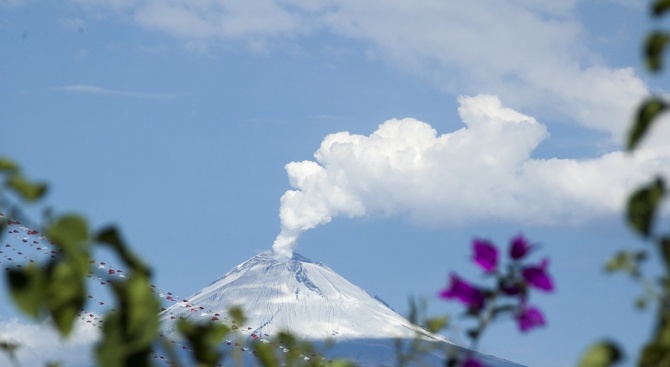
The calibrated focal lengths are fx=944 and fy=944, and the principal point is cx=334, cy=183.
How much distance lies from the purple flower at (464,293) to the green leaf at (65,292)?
0.74 meters

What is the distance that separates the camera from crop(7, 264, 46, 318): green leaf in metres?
1.27

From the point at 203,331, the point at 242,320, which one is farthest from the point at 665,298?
the point at 242,320

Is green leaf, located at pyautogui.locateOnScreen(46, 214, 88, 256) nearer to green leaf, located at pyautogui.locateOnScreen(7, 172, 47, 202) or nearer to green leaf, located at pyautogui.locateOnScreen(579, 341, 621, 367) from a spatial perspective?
green leaf, located at pyautogui.locateOnScreen(7, 172, 47, 202)

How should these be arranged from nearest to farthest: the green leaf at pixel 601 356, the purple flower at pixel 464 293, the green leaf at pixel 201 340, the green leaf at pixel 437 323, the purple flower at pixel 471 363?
1. the green leaf at pixel 601 356
2. the green leaf at pixel 201 340
3. the purple flower at pixel 471 363
4. the purple flower at pixel 464 293
5. the green leaf at pixel 437 323

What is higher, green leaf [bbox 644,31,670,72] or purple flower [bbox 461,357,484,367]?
green leaf [bbox 644,31,670,72]

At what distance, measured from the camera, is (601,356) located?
136cm

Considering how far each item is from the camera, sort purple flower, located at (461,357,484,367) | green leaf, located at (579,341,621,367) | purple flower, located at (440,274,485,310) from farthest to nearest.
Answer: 1. purple flower, located at (440,274,485,310)
2. purple flower, located at (461,357,484,367)
3. green leaf, located at (579,341,621,367)

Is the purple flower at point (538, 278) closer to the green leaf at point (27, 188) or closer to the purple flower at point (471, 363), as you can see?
the purple flower at point (471, 363)

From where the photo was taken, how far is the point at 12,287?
129cm

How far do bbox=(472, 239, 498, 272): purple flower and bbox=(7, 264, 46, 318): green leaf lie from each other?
0.81 meters

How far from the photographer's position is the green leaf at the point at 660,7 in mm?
1510

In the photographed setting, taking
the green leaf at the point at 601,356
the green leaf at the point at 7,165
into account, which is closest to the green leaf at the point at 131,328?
the green leaf at the point at 7,165

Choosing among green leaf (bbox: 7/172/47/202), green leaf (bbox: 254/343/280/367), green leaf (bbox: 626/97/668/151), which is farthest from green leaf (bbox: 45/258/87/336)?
green leaf (bbox: 626/97/668/151)

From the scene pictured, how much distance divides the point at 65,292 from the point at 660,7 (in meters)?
1.01
